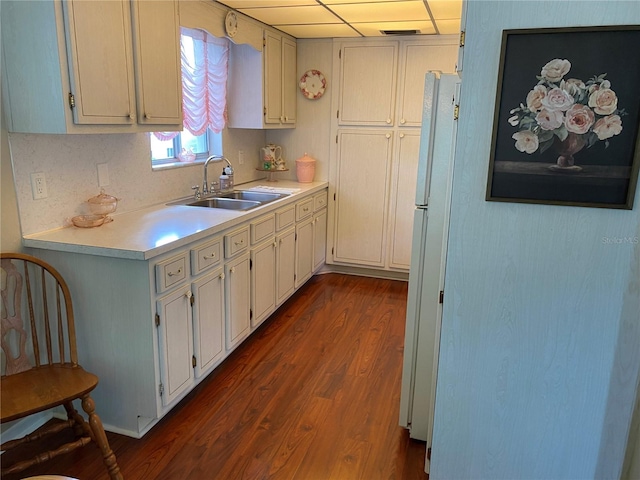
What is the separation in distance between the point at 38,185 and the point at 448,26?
2986 millimetres

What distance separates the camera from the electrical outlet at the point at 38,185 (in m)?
2.18

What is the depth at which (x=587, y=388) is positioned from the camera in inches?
59.5

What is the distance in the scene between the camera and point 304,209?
3951mm

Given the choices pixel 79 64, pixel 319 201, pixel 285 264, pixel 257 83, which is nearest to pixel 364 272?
pixel 319 201

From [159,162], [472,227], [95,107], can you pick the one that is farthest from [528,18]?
[159,162]

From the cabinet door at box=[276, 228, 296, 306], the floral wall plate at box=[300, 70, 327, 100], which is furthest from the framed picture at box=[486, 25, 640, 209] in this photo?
the floral wall plate at box=[300, 70, 327, 100]

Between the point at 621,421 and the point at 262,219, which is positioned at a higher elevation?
the point at 262,219

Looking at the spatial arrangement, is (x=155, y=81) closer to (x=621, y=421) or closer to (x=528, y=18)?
(x=528, y=18)

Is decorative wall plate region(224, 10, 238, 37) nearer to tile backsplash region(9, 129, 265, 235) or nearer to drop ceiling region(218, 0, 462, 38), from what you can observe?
drop ceiling region(218, 0, 462, 38)

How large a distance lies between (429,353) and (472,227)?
32.3 inches

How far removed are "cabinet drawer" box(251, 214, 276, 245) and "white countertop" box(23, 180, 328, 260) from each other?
0.23ft

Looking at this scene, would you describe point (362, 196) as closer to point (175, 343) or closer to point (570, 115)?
point (175, 343)

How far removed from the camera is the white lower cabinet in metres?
2.12

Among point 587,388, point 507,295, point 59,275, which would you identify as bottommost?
point 587,388
